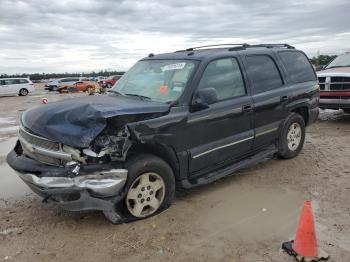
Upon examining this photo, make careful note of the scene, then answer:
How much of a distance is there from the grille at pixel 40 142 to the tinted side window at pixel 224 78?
76.0 inches

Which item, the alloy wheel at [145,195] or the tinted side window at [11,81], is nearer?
the alloy wheel at [145,195]

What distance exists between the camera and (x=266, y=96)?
19.5 feet

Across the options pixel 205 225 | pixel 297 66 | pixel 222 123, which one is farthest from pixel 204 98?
pixel 297 66

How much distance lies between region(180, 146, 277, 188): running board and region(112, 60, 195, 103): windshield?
106 cm

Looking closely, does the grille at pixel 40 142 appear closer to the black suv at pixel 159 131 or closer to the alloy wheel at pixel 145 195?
the black suv at pixel 159 131

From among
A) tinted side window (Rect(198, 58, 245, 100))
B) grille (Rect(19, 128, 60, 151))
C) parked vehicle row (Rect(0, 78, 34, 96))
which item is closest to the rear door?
tinted side window (Rect(198, 58, 245, 100))

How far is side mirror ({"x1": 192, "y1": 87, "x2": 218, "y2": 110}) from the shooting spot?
15.5 feet

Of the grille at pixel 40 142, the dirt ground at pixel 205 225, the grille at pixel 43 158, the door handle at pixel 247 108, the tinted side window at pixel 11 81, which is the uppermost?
the tinted side window at pixel 11 81

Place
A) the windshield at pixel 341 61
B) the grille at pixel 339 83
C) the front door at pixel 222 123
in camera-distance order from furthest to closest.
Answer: the windshield at pixel 341 61
the grille at pixel 339 83
the front door at pixel 222 123

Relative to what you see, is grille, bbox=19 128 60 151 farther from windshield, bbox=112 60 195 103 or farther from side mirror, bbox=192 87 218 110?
Result: side mirror, bbox=192 87 218 110

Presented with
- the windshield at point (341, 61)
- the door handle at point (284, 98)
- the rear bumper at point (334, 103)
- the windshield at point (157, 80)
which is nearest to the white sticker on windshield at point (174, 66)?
the windshield at point (157, 80)

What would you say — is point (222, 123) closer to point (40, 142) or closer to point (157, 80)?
point (157, 80)

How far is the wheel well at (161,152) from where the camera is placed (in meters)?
4.38

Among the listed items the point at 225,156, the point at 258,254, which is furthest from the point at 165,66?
the point at 258,254
